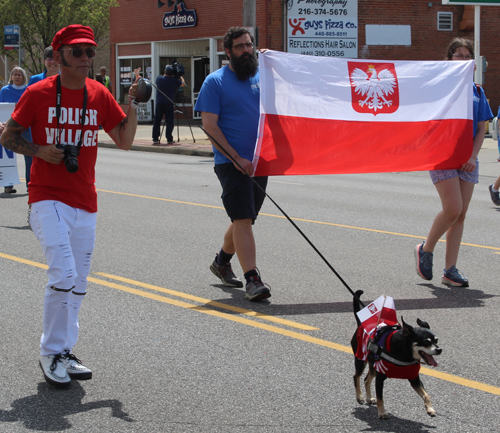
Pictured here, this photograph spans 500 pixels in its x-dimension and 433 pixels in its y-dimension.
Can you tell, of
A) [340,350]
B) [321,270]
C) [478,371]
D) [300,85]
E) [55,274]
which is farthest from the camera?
[321,270]

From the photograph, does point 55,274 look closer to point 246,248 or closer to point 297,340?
point 297,340

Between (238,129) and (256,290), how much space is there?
1.29 meters

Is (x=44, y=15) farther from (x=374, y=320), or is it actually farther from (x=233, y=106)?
(x=374, y=320)

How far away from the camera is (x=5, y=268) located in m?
6.88

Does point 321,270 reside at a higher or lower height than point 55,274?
lower

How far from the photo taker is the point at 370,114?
630cm

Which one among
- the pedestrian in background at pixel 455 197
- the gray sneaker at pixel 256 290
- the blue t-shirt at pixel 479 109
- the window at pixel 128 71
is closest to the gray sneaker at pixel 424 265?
the pedestrian in background at pixel 455 197

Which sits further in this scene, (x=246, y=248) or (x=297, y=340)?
(x=246, y=248)

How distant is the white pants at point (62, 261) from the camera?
3920 mm

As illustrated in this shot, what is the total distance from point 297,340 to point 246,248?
3.92 ft

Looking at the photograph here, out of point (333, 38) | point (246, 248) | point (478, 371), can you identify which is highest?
point (333, 38)

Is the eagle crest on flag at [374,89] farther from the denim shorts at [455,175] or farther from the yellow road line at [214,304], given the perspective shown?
the yellow road line at [214,304]

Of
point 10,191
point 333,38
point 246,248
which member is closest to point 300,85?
point 246,248

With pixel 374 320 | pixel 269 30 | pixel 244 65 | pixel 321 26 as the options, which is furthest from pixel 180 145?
pixel 374 320
